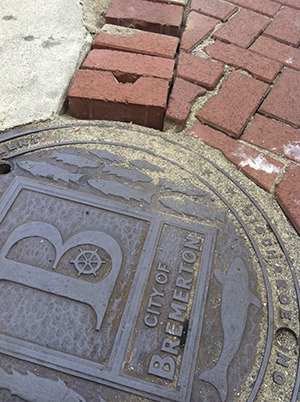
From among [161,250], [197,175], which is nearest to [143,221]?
[161,250]

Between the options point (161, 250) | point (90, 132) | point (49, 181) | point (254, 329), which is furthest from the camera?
point (90, 132)

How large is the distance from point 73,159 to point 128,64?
601mm

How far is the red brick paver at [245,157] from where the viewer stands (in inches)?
62.1

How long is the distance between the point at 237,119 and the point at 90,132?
613mm

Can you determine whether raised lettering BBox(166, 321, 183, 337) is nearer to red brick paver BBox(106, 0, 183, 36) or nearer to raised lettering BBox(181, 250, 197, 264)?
raised lettering BBox(181, 250, 197, 264)

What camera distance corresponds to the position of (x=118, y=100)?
1694 millimetres

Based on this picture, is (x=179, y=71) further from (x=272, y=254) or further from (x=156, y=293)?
(x=156, y=293)

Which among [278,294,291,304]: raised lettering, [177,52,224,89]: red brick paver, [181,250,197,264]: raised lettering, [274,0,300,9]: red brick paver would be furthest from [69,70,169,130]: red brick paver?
[274,0,300,9]: red brick paver

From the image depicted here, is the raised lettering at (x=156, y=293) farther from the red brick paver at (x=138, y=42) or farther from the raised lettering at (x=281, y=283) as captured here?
the red brick paver at (x=138, y=42)

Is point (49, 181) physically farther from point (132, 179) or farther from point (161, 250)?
point (161, 250)

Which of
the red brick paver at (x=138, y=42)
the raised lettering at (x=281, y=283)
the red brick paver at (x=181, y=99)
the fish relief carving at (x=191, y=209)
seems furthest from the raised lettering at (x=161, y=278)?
the red brick paver at (x=138, y=42)

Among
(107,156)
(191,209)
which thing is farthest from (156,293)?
(107,156)

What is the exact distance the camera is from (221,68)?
1.95 m

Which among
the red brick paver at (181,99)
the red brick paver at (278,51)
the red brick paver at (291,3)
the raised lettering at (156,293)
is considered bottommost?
the raised lettering at (156,293)
